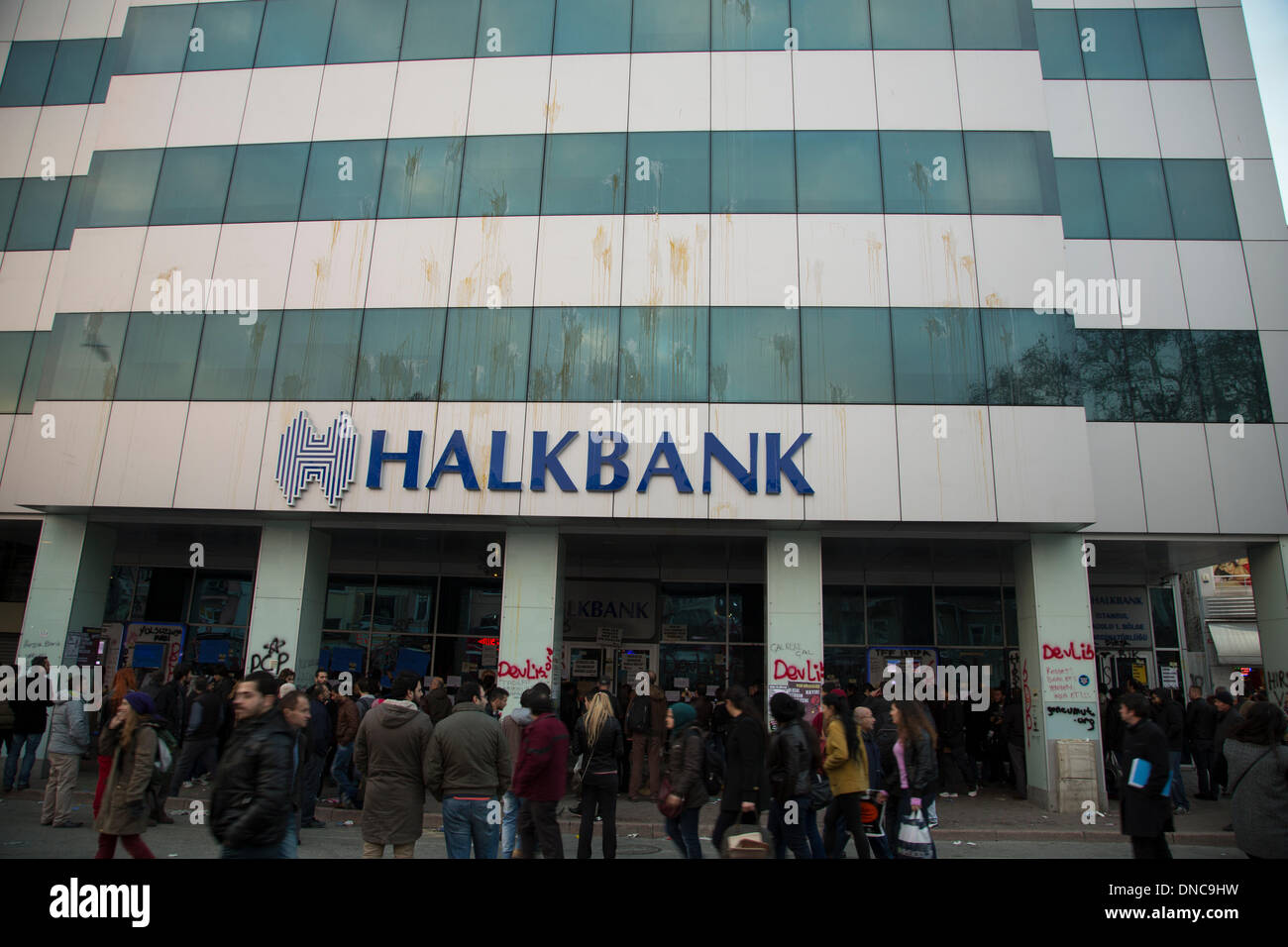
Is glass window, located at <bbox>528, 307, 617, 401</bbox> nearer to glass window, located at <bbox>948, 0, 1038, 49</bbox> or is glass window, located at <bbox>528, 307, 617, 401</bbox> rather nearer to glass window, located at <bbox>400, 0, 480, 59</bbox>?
glass window, located at <bbox>400, 0, 480, 59</bbox>

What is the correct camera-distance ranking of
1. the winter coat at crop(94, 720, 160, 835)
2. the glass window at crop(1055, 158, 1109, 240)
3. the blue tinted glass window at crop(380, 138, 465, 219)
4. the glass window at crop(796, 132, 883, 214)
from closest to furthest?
the winter coat at crop(94, 720, 160, 835)
the glass window at crop(796, 132, 883, 214)
the blue tinted glass window at crop(380, 138, 465, 219)
the glass window at crop(1055, 158, 1109, 240)

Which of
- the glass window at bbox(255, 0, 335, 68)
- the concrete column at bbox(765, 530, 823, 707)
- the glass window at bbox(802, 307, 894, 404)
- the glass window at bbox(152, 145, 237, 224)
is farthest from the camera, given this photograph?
the glass window at bbox(255, 0, 335, 68)


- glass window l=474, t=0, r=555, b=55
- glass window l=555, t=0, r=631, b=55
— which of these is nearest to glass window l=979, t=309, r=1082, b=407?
glass window l=555, t=0, r=631, b=55

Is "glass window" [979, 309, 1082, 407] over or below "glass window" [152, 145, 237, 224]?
below

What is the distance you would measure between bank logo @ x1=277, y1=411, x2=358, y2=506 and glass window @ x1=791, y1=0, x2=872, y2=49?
11711 millimetres

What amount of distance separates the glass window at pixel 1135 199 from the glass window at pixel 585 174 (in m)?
10.2

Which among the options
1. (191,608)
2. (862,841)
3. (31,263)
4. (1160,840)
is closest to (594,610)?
(191,608)

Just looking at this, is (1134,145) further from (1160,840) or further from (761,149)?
(1160,840)

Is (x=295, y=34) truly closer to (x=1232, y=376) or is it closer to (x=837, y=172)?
(x=837, y=172)

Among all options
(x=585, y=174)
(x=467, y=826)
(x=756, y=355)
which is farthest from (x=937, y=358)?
(x=467, y=826)

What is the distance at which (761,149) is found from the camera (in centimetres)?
1479

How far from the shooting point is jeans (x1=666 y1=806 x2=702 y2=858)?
7070 mm

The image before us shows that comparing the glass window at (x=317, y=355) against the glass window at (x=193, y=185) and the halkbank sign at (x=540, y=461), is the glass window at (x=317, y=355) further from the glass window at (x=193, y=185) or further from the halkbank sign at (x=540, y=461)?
the glass window at (x=193, y=185)

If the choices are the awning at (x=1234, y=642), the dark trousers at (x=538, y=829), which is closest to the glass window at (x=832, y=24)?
the dark trousers at (x=538, y=829)
